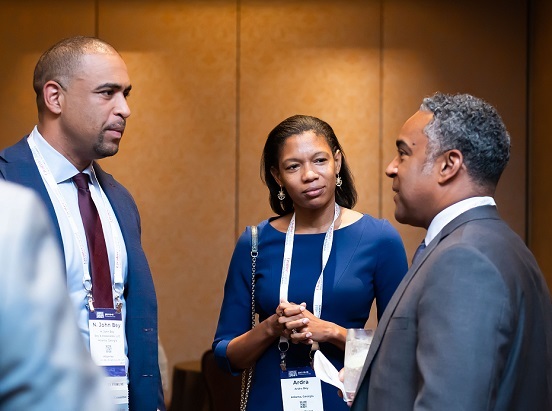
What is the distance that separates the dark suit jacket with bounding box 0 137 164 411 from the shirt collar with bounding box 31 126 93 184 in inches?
2.1

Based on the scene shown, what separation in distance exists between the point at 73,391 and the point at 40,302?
88mm

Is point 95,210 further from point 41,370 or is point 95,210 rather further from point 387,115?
point 387,115

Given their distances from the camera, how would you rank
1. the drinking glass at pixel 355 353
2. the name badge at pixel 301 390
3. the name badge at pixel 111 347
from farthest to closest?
the name badge at pixel 301 390 → the name badge at pixel 111 347 → the drinking glass at pixel 355 353

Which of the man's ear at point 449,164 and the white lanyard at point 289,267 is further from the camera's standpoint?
the white lanyard at point 289,267

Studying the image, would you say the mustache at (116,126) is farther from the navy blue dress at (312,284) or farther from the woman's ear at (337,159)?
the woman's ear at (337,159)

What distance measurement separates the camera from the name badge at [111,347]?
9.25 ft

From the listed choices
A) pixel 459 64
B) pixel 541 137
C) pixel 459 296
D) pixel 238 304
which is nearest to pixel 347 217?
pixel 238 304

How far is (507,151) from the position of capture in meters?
2.38

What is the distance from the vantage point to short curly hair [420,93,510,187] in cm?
232

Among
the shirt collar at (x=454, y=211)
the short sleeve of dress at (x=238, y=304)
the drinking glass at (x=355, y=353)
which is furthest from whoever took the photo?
the short sleeve of dress at (x=238, y=304)

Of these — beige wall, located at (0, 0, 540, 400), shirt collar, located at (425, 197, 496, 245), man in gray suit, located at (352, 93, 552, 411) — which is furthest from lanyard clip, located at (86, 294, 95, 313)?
beige wall, located at (0, 0, 540, 400)

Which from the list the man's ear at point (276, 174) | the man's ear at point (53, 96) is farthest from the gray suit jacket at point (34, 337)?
the man's ear at point (276, 174)

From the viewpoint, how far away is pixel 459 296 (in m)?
2.07

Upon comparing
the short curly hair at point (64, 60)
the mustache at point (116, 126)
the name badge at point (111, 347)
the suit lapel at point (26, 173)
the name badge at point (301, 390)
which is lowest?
the name badge at point (301, 390)
